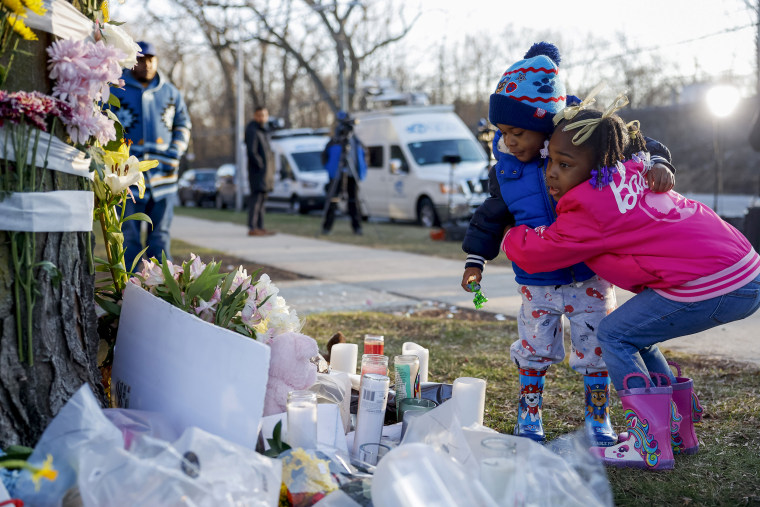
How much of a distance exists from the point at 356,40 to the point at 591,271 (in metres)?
29.1

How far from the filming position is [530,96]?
2.85 m

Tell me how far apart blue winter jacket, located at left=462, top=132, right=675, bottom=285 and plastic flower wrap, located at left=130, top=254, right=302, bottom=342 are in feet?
2.65

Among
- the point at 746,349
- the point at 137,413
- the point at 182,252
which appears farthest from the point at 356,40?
the point at 137,413

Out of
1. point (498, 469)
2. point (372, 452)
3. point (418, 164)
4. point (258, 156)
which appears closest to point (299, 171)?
point (418, 164)

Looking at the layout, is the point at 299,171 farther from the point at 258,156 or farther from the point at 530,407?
the point at 530,407

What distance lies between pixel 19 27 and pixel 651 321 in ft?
A: 7.07

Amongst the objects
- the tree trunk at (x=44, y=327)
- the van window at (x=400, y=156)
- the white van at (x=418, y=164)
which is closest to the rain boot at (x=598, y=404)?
the tree trunk at (x=44, y=327)

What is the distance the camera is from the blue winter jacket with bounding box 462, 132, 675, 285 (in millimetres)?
2951

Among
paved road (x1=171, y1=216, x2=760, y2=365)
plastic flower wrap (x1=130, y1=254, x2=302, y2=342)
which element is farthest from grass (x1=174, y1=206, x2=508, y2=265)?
plastic flower wrap (x1=130, y1=254, x2=302, y2=342)

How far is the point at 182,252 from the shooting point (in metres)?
10.0

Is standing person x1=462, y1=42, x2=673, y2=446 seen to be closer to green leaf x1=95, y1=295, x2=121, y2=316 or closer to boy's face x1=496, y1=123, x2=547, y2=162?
boy's face x1=496, y1=123, x2=547, y2=162

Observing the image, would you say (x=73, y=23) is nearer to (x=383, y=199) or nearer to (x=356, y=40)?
(x=383, y=199)

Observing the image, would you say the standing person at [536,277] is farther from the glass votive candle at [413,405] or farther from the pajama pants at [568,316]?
the glass votive candle at [413,405]

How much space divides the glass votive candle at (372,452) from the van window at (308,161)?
61.8 ft
